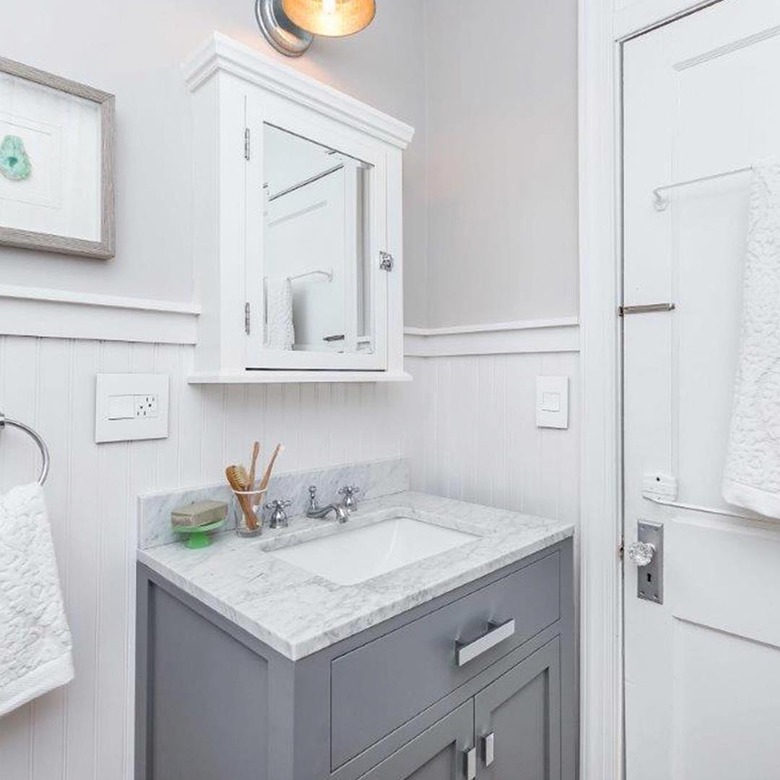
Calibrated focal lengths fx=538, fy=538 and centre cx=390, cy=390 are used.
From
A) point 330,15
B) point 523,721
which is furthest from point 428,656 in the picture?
point 330,15

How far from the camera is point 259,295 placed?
3.43 feet

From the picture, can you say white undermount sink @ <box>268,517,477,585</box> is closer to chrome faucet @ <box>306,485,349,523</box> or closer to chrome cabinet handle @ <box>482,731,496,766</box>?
chrome faucet @ <box>306,485,349,523</box>

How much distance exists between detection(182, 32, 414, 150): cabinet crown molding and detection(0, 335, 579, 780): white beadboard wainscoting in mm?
525

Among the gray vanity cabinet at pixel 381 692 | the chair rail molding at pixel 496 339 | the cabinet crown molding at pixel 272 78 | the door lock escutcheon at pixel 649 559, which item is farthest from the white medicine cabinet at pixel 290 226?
the door lock escutcheon at pixel 649 559

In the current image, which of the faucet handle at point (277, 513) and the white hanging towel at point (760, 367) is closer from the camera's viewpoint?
the white hanging towel at point (760, 367)

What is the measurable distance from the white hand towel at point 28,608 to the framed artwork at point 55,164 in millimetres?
418

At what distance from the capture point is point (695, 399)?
41.2 inches

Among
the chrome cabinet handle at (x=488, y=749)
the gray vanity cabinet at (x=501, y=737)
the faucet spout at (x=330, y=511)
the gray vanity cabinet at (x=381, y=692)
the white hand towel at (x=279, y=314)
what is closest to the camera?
the gray vanity cabinet at (x=381, y=692)

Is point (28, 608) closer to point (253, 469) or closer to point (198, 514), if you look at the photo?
point (198, 514)

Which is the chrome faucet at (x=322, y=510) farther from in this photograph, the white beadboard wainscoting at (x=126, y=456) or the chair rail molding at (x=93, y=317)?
the chair rail molding at (x=93, y=317)

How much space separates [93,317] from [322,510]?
2.00 ft

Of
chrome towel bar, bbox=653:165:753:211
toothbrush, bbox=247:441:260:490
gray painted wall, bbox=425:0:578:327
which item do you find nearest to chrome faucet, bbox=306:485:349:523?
toothbrush, bbox=247:441:260:490

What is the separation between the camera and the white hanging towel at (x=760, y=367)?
892 mm

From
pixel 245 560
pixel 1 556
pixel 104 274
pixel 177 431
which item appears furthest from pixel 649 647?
pixel 104 274
